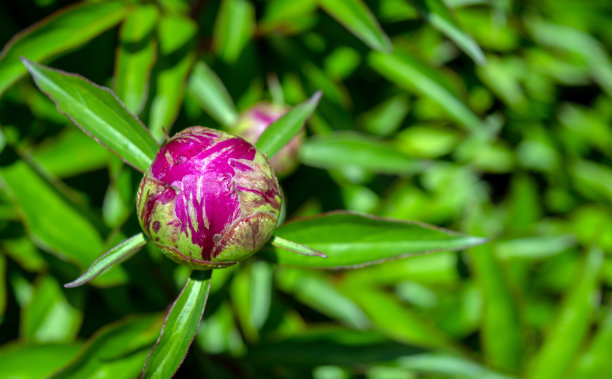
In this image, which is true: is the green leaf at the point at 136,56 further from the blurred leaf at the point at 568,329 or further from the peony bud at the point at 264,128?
the blurred leaf at the point at 568,329

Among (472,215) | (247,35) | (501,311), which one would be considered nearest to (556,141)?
(472,215)

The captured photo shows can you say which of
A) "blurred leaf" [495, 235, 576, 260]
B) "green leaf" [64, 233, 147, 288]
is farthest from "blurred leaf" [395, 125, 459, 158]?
"green leaf" [64, 233, 147, 288]

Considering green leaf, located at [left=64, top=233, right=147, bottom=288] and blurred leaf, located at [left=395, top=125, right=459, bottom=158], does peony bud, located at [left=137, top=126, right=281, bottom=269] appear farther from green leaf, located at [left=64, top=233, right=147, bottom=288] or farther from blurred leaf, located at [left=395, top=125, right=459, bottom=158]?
blurred leaf, located at [left=395, top=125, right=459, bottom=158]

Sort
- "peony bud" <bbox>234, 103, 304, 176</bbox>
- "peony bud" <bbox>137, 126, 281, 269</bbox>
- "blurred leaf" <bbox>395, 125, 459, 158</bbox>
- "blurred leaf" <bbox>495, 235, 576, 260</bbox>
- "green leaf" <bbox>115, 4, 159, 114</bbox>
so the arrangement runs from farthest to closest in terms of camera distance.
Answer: "blurred leaf" <bbox>395, 125, 459, 158</bbox>
"blurred leaf" <bbox>495, 235, 576, 260</bbox>
"peony bud" <bbox>234, 103, 304, 176</bbox>
"green leaf" <bbox>115, 4, 159, 114</bbox>
"peony bud" <bbox>137, 126, 281, 269</bbox>

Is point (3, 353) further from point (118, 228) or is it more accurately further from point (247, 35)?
point (247, 35)

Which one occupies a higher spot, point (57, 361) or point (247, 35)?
point (247, 35)

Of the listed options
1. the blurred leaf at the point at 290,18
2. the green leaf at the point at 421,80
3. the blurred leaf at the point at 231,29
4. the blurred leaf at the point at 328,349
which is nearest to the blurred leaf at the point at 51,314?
the blurred leaf at the point at 328,349
